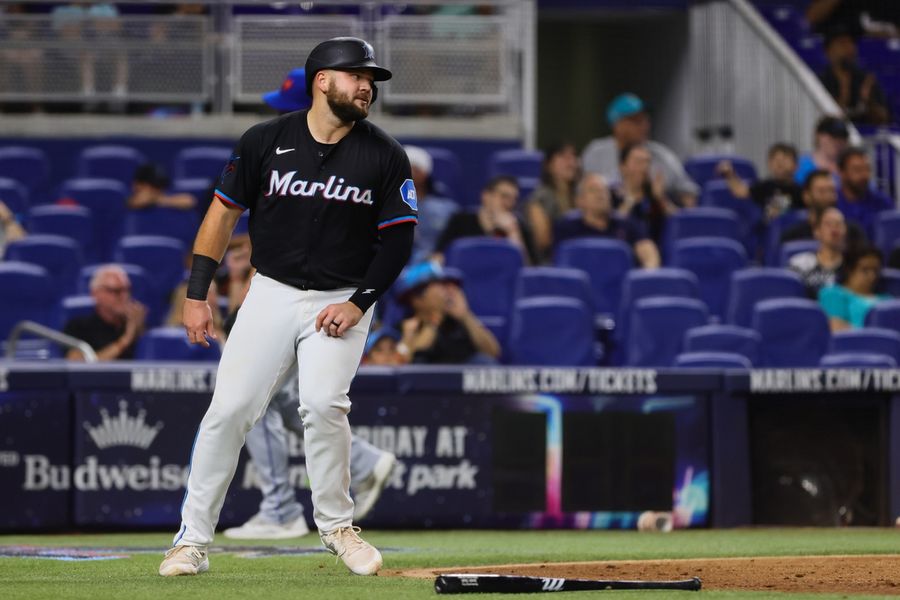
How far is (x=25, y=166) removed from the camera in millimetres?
13219

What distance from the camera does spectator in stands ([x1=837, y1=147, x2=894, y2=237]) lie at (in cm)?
1322

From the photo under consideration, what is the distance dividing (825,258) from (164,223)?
519 centimetres

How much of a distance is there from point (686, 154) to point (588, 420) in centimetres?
878

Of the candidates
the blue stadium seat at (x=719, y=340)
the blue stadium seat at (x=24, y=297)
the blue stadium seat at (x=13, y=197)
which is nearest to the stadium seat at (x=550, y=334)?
the blue stadium seat at (x=719, y=340)

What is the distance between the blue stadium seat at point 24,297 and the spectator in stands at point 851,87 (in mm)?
8678

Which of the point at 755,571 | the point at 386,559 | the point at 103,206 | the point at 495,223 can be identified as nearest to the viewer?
the point at 755,571

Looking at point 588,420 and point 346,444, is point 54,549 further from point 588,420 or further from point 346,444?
point 588,420

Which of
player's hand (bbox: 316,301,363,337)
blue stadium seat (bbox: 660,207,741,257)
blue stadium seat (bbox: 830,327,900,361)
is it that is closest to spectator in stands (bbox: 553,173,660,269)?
blue stadium seat (bbox: 660,207,741,257)

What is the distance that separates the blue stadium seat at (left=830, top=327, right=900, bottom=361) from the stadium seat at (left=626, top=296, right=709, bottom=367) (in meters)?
1.04

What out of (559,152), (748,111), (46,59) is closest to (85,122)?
(46,59)

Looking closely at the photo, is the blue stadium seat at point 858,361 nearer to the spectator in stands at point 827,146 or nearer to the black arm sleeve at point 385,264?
the spectator in stands at point 827,146

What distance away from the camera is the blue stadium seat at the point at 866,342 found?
1070 cm

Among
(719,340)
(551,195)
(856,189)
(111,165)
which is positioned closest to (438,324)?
(719,340)

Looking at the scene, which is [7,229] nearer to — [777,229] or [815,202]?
[777,229]
